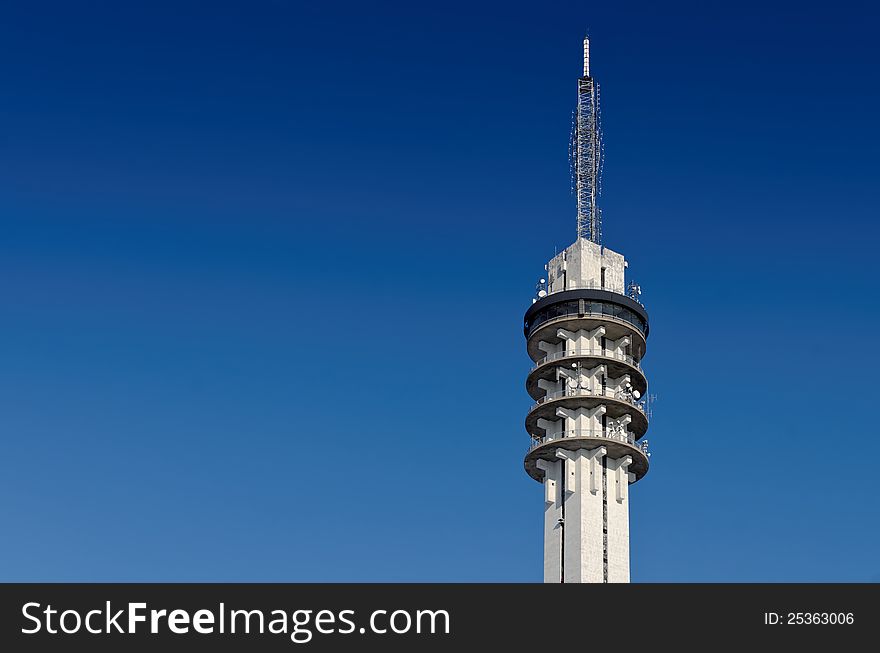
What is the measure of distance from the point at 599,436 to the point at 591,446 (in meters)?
1.19

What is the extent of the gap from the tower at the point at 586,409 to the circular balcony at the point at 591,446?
0.09 meters

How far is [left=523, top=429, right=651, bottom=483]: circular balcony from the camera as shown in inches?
5108

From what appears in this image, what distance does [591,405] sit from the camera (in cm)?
13125

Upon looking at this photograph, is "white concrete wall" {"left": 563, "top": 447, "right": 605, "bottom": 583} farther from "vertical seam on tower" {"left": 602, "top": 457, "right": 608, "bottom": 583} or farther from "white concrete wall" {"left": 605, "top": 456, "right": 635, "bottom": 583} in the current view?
"white concrete wall" {"left": 605, "top": 456, "right": 635, "bottom": 583}

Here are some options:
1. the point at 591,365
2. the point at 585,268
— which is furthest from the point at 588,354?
the point at 585,268

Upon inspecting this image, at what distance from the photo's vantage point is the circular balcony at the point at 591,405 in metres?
131

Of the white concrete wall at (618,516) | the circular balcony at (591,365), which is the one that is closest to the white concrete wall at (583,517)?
the white concrete wall at (618,516)

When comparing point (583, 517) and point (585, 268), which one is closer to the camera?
point (583, 517)

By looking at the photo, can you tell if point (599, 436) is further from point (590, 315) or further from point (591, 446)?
point (590, 315)
